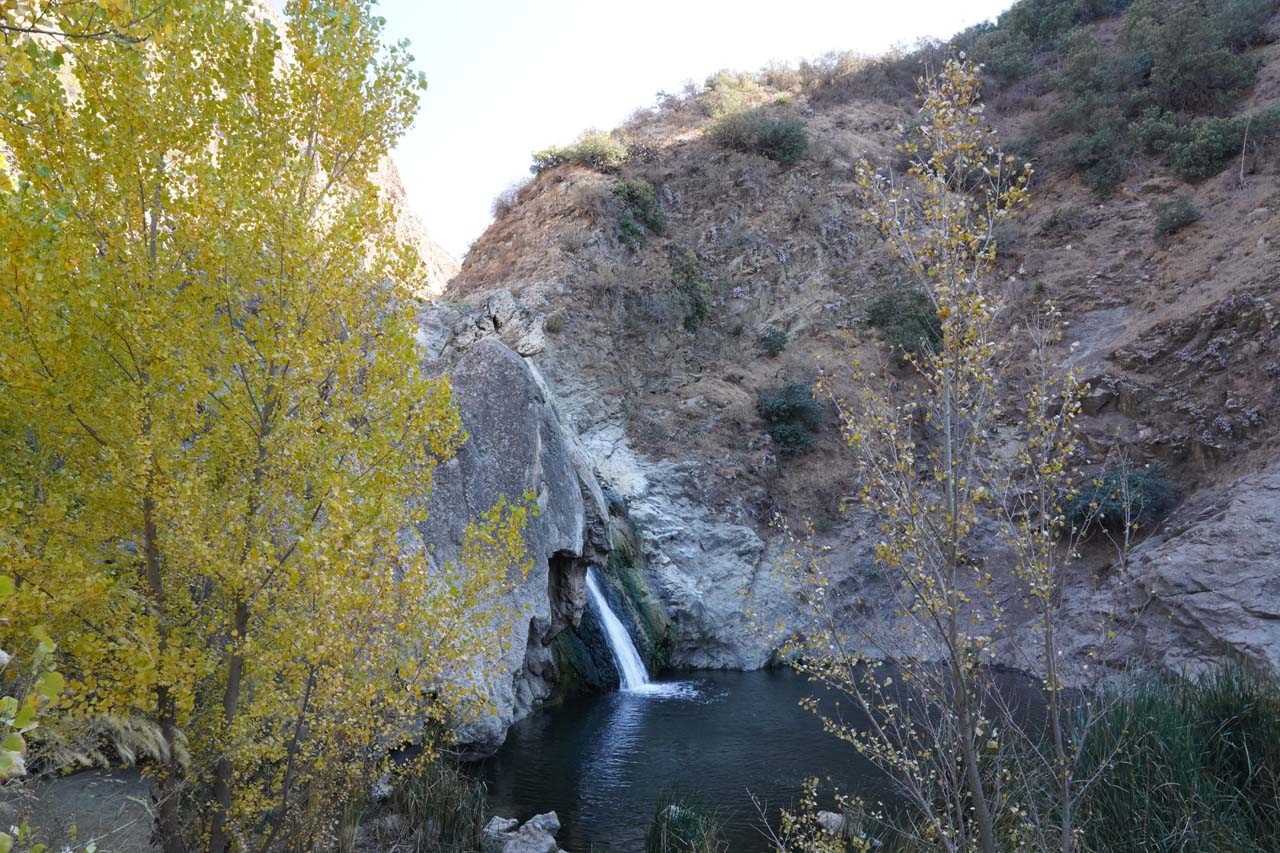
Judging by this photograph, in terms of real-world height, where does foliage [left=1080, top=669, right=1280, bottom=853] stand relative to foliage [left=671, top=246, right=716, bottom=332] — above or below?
below

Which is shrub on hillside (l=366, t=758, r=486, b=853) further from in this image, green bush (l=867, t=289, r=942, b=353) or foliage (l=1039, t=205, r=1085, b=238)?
foliage (l=1039, t=205, r=1085, b=238)

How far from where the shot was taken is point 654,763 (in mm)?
11484

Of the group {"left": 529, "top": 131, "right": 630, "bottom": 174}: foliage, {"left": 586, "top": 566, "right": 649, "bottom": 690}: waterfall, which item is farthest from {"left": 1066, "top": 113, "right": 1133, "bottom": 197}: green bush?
{"left": 586, "top": 566, "right": 649, "bottom": 690}: waterfall

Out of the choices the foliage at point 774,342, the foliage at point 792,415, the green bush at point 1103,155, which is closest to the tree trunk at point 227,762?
the foliage at point 792,415

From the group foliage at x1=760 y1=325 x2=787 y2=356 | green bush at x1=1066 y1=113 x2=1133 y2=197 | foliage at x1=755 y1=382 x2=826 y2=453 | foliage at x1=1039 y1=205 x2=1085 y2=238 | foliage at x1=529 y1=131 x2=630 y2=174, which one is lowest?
foliage at x1=755 y1=382 x2=826 y2=453

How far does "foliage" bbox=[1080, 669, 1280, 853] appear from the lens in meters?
5.74

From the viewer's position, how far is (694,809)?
8.56 metres

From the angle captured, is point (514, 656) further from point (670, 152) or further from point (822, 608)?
point (670, 152)

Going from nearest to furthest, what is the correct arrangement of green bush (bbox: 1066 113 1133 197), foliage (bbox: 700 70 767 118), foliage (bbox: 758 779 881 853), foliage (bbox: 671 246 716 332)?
foliage (bbox: 758 779 881 853) → green bush (bbox: 1066 113 1133 197) → foliage (bbox: 671 246 716 332) → foliage (bbox: 700 70 767 118)

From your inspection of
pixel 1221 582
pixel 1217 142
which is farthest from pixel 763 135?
pixel 1221 582

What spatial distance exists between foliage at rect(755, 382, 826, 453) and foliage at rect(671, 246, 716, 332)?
4.63m

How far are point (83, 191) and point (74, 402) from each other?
1.50 metres

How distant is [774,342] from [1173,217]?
12956 mm

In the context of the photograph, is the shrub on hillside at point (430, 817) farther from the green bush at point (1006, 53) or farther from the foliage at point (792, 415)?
the green bush at point (1006, 53)
